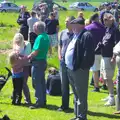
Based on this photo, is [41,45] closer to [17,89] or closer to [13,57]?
[13,57]

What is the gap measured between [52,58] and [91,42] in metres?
8.01

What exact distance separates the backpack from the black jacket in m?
2.70

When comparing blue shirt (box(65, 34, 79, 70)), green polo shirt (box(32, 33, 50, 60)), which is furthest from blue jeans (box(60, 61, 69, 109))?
blue shirt (box(65, 34, 79, 70))

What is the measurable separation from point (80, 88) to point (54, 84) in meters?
2.56

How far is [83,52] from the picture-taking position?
7.57 meters

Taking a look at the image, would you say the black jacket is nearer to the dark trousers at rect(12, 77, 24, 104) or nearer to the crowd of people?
the crowd of people

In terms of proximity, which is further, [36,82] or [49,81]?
[49,81]

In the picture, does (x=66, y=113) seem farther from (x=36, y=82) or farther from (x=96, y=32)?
(x=96, y=32)

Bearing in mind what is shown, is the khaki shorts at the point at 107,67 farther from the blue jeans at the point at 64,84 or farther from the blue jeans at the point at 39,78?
the blue jeans at the point at 39,78

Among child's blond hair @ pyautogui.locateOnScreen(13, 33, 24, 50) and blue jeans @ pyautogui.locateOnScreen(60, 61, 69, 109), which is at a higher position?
child's blond hair @ pyautogui.locateOnScreen(13, 33, 24, 50)

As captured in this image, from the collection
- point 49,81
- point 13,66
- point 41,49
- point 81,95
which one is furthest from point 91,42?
point 49,81

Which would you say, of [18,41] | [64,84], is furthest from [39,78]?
[18,41]

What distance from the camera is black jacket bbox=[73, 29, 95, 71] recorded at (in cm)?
752

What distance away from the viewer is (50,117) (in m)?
8.65
